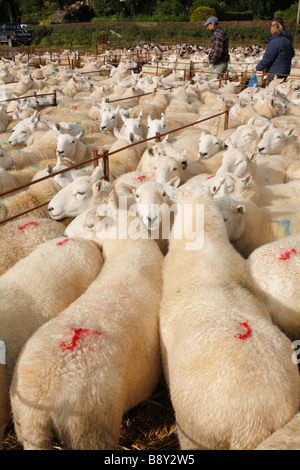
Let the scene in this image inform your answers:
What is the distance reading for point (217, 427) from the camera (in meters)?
1.82

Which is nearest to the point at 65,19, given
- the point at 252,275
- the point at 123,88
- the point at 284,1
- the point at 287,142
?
the point at 284,1

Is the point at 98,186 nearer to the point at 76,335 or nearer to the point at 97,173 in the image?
the point at 97,173

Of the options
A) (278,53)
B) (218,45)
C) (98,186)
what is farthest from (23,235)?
(218,45)

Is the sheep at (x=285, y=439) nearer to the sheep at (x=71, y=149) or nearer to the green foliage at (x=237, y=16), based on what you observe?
the sheep at (x=71, y=149)

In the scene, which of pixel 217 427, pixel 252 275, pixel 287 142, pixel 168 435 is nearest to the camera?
pixel 217 427

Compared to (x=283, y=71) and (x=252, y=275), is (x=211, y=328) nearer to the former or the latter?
(x=252, y=275)

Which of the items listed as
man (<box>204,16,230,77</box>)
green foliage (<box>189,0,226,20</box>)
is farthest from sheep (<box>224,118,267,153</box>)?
green foliage (<box>189,0,226,20</box>)

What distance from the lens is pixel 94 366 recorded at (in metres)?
2.02

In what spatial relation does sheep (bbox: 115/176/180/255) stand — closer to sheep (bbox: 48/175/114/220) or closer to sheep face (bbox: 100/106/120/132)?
sheep (bbox: 48/175/114/220)

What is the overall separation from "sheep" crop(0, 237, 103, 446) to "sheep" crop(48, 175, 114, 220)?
0.71 meters

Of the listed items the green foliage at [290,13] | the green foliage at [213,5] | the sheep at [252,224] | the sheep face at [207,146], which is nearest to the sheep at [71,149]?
the sheep face at [207,146]

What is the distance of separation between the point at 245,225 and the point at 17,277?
7.50 ft

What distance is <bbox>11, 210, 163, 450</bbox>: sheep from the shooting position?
1.87 metres

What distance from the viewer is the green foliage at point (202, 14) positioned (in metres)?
39.8
